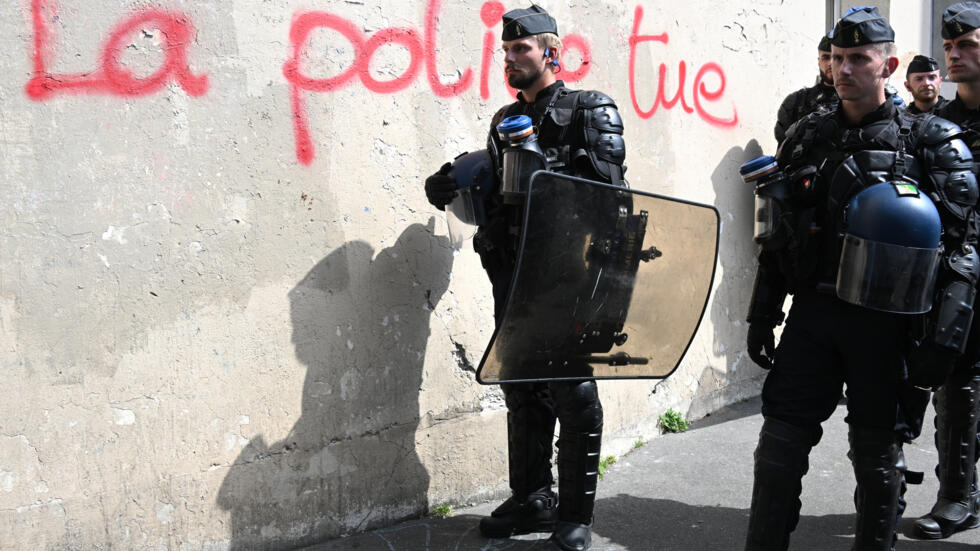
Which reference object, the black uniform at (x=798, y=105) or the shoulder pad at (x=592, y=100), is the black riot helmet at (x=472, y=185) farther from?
the black uniform at (x=798, y=105)

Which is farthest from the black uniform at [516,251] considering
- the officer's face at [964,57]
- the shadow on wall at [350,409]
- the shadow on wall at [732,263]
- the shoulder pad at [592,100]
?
the shadow on wall at [732,263]

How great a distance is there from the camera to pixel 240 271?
321 cm

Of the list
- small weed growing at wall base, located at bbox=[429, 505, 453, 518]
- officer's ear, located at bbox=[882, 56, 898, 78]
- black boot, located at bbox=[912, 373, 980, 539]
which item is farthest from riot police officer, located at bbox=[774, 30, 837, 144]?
small weed growing at wall base, located at bbox=[429, 505, 453, 518]

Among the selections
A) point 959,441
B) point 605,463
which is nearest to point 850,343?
point 959,441

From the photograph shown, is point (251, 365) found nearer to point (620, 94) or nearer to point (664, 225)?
point (664, 225)

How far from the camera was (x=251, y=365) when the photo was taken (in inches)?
128

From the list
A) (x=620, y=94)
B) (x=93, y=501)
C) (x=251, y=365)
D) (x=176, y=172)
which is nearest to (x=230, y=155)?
(x=176, y=172)

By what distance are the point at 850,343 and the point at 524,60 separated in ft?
4.84

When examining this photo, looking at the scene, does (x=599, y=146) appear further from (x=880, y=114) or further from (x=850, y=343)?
(x=850, y=343)

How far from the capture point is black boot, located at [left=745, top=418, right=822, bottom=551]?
2854 millimetres

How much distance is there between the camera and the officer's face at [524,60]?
131 inches

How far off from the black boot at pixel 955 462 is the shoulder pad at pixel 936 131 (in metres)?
1.14

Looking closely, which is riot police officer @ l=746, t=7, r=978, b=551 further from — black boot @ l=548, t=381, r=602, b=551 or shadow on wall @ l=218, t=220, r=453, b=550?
shadow on wall @ l=218, t=220, r=453, b=550

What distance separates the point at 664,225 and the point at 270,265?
1.38 m
